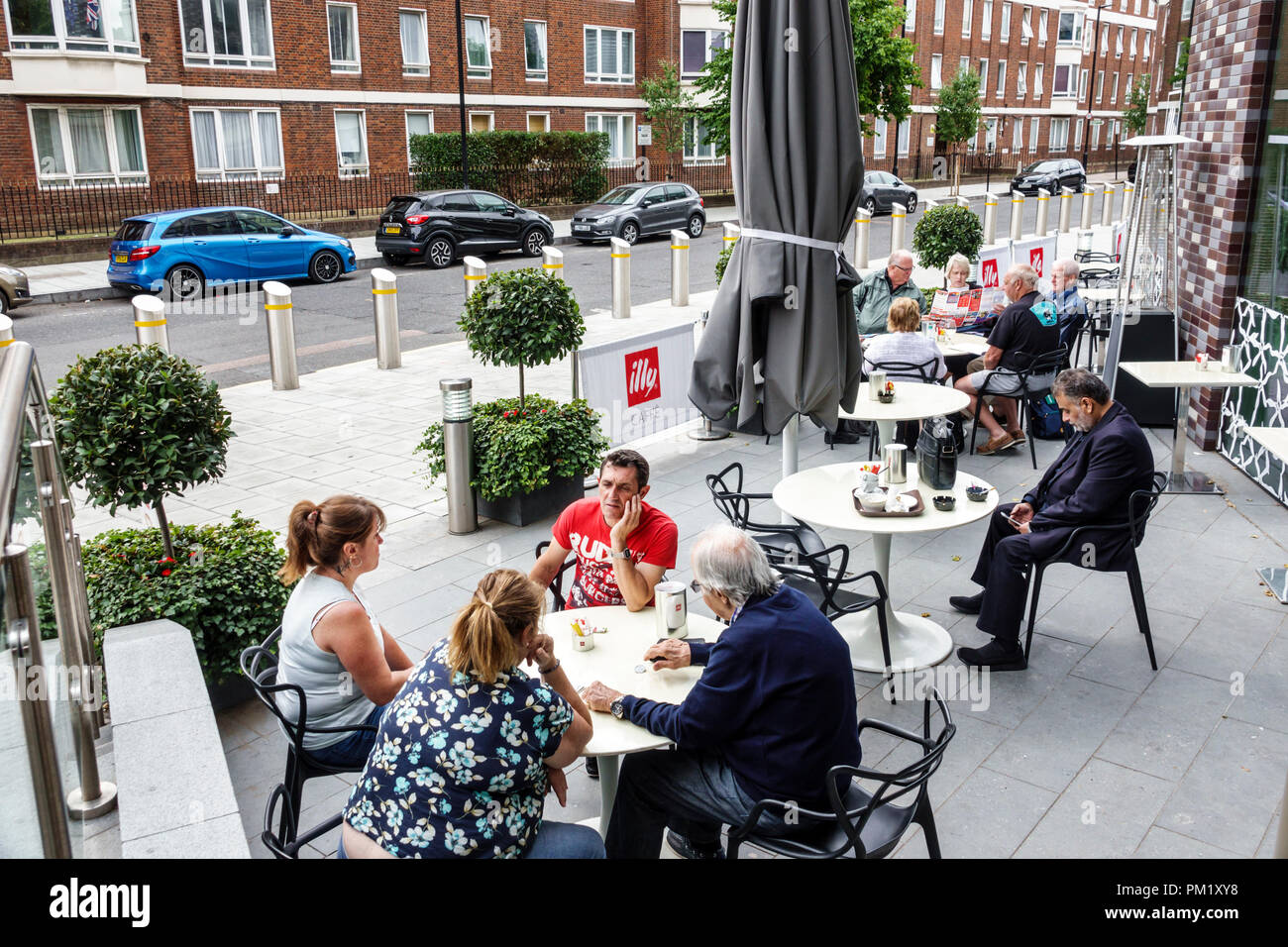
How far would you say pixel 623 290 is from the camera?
1675 cm

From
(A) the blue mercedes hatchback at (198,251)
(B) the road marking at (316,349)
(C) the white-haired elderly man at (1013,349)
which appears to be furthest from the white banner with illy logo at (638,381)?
(A) the blue mercedes hatchback at (198,251)

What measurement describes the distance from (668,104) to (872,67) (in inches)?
334

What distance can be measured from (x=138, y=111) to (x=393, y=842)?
27152 millimetres

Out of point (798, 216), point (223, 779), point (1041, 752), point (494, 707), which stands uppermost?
point (798, 216)

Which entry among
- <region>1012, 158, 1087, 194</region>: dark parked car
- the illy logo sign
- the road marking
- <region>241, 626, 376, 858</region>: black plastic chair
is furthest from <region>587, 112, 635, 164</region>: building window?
<region>241, 626, 376, 858</region>: black plastic chair

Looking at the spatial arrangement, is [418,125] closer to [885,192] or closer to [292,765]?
[885,192]

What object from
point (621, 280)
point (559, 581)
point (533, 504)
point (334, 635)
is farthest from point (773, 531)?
point (621, 280)

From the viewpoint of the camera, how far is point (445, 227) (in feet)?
72.9

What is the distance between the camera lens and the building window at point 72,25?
909 inches

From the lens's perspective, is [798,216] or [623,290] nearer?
[798,216]

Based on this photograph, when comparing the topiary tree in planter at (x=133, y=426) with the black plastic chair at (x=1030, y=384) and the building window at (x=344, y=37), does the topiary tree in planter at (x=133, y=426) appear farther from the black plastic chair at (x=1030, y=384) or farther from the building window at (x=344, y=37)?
the building window at (x=344, y=37)

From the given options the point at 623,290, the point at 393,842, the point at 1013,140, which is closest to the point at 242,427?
the point at 623,290

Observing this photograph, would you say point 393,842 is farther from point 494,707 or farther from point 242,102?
point 242,102

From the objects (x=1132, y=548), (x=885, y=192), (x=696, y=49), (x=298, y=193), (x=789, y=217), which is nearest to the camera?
(x=789, y=217)
